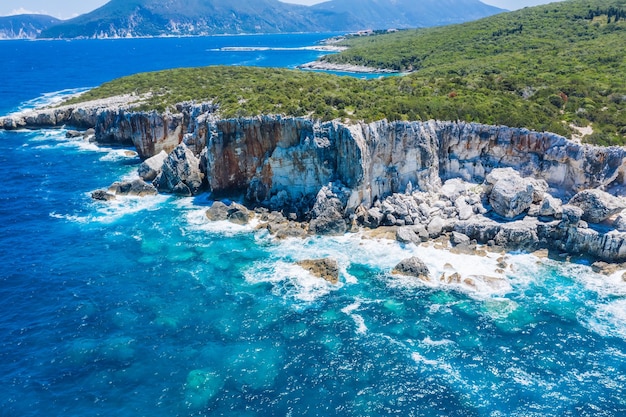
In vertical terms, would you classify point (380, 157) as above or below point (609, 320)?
above

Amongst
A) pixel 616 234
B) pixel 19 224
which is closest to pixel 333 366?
pixel 616 234

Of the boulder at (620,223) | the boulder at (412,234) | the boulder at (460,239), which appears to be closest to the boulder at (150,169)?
the boulder at (412,234)

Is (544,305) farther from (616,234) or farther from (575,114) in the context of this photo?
(575,114)

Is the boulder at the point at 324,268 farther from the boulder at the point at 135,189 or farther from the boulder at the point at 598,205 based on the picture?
the boulder at the point at 135,189

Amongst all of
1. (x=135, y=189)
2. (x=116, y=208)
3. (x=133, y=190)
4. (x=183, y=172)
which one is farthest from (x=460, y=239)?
(x=133, y=190)

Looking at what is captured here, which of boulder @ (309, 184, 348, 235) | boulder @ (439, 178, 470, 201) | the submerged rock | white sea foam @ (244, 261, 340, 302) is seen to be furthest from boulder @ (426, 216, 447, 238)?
the submerged rock

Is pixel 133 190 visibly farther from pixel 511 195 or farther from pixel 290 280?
pixel 511 195
